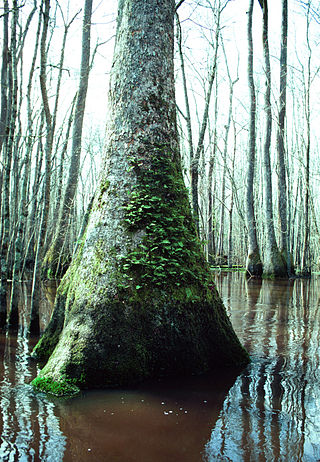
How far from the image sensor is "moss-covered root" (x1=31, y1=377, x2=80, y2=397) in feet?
9.98

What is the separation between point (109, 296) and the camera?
3.49 meters

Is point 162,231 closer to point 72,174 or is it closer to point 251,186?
point 72,174

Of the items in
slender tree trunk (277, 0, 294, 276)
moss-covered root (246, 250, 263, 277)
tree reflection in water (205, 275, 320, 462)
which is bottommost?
tree reflection in water (205, 275, 320, 462)

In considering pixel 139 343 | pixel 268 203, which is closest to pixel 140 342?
pixel 139 343

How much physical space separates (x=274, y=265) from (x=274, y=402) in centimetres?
1302

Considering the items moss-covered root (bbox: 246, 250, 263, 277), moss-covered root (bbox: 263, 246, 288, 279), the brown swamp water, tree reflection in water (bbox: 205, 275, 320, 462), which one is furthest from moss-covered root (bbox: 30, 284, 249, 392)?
moss-covered root (bbox: 246, 250, 263, 277)

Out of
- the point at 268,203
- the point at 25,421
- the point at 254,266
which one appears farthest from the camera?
the point at 268,203

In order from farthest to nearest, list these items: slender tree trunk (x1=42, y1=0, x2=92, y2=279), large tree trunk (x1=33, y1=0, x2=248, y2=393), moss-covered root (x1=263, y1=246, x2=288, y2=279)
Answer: moss-covered root (x1=263, y1=246, x2=288, y2=279), slender tree trunk (x1=42, y1=0, x2=92, y2=279), large tree trunk (x1=33, y1=0, x2=248, y2=393)

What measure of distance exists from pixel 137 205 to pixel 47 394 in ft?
6.21

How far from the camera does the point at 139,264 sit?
3682mm

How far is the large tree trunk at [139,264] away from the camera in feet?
10.9

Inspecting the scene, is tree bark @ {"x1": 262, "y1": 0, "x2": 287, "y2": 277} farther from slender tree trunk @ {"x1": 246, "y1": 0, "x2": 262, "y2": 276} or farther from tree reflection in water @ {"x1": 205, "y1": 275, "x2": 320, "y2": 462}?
tree reflection in water @ {"x1": 205, "y1": 275, "x2": 320, "y2": 462}

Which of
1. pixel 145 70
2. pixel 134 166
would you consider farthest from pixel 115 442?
pixel 145 70

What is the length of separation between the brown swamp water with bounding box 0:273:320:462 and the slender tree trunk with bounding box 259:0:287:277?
1167 cm
